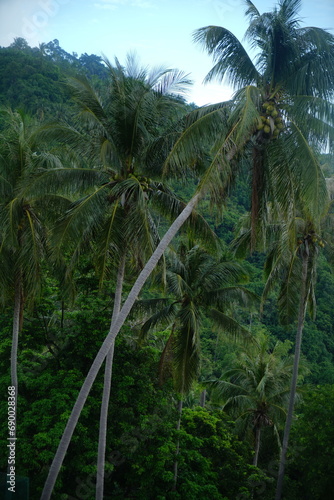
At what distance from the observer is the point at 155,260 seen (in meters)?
8.45

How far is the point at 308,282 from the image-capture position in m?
14.6

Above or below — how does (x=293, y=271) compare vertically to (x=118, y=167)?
below

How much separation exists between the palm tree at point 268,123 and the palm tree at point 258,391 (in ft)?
31.3

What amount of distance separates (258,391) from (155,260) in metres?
10.4

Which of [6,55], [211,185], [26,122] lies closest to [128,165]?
[211,185]

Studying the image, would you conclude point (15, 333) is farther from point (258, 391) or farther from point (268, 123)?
point (258, 391)

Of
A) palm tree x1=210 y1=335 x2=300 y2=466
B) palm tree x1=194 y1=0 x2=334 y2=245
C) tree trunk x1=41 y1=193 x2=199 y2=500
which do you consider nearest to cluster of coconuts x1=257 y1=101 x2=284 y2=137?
palm tree x1=194 y1=0 x2=334 y2=245

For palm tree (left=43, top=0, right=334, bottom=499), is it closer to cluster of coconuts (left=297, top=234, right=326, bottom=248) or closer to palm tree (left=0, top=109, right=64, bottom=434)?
palm tree (left=0, top=109, right=64, bottom=434)

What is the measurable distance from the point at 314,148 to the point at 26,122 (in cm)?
666

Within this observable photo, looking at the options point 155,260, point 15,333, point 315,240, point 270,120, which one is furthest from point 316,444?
point 270,120

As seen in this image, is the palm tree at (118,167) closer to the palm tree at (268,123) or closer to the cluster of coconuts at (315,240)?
the palm tree at (268,123)

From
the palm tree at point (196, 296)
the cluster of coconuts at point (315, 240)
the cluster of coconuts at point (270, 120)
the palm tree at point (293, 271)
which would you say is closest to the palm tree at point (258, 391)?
the palm tree at point (293, 271)

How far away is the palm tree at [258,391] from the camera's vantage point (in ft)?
56.2

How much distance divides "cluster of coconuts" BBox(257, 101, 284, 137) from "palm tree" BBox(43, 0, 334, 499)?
21 millimetres
